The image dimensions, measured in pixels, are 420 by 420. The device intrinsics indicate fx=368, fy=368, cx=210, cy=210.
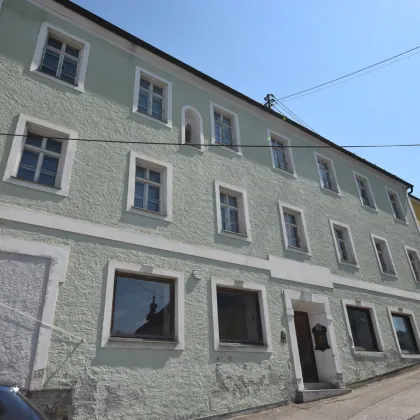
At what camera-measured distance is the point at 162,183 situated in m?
10.2

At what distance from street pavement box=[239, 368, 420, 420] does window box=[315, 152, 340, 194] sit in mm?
7656

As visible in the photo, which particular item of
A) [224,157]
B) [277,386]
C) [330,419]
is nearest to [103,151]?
[224,157]

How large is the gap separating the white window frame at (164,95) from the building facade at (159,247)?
68mm

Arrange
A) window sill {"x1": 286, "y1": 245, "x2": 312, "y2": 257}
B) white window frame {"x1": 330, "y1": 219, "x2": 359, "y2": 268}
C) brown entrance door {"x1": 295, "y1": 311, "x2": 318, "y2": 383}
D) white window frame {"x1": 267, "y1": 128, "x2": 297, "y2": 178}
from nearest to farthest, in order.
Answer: brown entrance door {"x1": 295, "y1": 311, "x2": 318, "y2": 383} → window sill {"x1": 286, "y1": 245, "x2": 312, "y2": 257} → white window frame {"x1": 330, "y1": 219, "x2": 359, "y2": 268} → white window frame {"x1": 267, "y1": 128, "x2": 297, "y2": 178}

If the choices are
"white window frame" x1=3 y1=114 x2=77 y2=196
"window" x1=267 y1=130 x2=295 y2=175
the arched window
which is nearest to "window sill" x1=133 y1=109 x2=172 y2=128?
the arched window

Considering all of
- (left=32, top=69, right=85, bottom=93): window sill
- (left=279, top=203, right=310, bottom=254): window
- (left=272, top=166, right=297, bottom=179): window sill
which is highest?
(left=32, top=69, right=85, bottom=93): window sill

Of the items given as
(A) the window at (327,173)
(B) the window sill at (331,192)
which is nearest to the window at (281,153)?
(B) the window sill at (331,192)

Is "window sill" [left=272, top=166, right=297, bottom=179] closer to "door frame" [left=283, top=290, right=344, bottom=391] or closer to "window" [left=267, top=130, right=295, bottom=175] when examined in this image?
"window" [left=267, top=130, right=295, bottom=175]

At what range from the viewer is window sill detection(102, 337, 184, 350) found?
7395 mm

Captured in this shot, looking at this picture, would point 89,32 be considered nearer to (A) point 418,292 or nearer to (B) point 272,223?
(B) point 272,223

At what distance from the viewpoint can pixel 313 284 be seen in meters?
11.7

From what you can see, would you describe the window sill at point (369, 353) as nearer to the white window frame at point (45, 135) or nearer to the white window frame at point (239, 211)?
the white window frame at point (239, 211)

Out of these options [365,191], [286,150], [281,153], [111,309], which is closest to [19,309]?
[111,309]

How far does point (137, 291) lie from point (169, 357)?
1.60 m
